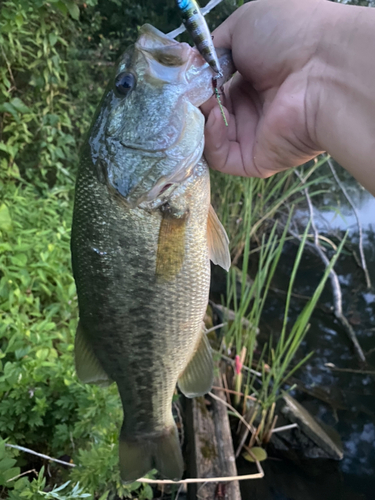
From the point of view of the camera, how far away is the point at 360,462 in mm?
2611

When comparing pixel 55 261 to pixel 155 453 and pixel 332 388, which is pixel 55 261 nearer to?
pixel 155 453

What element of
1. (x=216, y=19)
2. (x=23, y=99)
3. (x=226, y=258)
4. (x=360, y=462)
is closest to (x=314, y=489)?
(x=360, y=462)

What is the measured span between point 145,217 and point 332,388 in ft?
9.03

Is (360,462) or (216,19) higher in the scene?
Answer: (216,19)

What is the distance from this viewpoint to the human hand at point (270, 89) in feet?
3.50

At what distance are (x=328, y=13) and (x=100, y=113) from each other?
2.39ft

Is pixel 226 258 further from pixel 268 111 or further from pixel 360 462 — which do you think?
pixel 360 462

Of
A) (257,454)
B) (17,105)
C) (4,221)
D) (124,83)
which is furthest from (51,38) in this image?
(257,454)

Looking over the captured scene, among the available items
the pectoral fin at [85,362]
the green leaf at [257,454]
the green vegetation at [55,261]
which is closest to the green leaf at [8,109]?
the green vegetation at [55,261]

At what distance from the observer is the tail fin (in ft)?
4.30

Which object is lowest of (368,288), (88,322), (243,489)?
(368,288)

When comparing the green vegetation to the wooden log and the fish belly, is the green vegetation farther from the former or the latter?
the fish belly

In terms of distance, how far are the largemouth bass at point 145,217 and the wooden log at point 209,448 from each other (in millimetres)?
976

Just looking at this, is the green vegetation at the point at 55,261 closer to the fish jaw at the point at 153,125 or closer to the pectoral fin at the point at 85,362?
the pectoral fin at the point at 85,362
